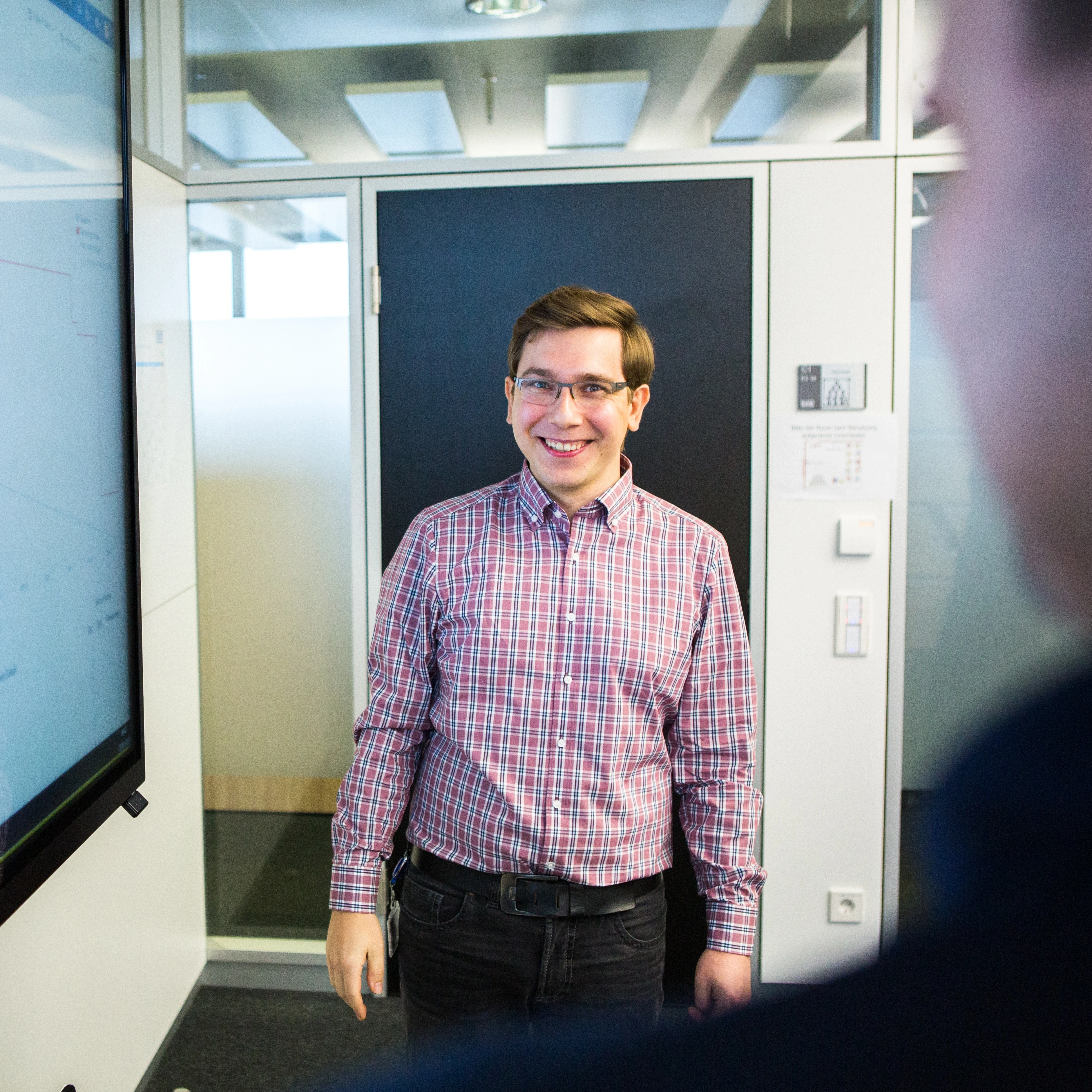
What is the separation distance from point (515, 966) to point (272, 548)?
1375 millimetres

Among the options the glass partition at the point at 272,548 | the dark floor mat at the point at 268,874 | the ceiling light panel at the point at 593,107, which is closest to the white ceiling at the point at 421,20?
the ceiling light panel at the point at 593,107

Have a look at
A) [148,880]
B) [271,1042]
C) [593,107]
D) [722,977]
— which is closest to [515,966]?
[722,977]

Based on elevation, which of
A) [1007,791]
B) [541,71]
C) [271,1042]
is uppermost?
[541,71]

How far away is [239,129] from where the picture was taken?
7.93 feet

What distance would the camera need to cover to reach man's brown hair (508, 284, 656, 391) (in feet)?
5.70

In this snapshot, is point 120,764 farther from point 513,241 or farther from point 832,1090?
point 832,1090

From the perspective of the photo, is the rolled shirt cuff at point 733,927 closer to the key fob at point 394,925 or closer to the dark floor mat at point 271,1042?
the key fob at point 394,925

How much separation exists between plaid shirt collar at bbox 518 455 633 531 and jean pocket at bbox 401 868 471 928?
26.3 inches

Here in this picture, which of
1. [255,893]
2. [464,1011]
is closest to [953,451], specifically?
[464,1011]

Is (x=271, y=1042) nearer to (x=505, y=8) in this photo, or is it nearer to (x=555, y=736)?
(x=555, y=736)

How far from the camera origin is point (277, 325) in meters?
2.47

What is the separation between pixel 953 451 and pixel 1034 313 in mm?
2304

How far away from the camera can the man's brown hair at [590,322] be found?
1.74m

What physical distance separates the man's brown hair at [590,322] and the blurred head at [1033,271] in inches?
58.3
